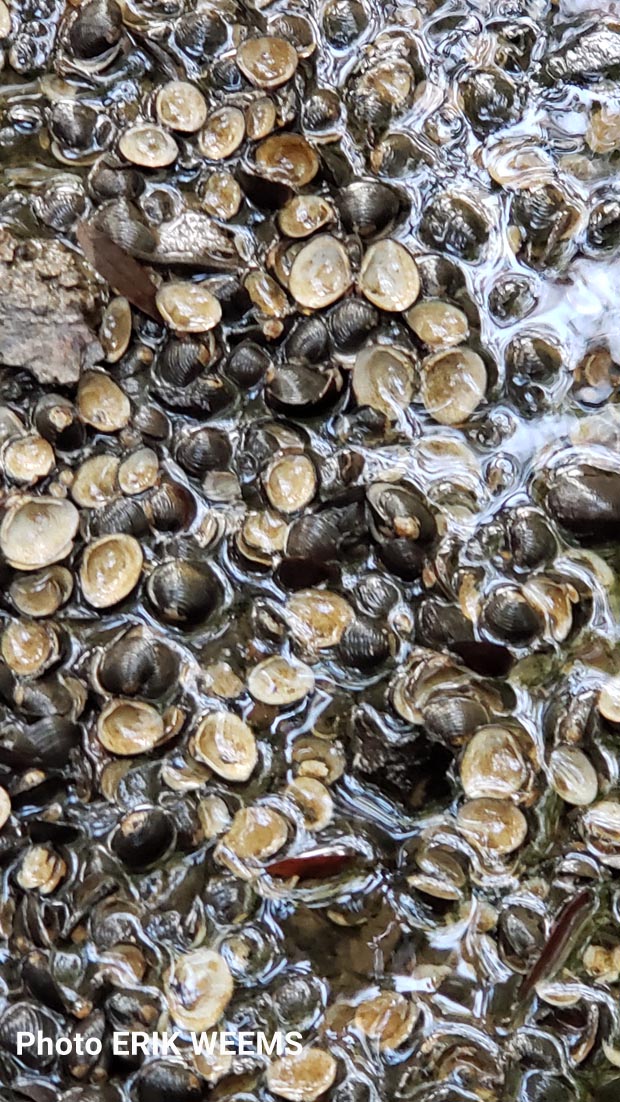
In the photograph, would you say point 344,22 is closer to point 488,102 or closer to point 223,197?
point 488,102

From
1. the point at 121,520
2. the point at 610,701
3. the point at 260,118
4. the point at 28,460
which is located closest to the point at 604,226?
the point at 260,118

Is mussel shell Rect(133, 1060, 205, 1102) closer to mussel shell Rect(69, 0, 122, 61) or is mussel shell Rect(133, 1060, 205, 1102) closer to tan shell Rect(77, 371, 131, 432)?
tan shell Rect(77, 371, 131, 432)

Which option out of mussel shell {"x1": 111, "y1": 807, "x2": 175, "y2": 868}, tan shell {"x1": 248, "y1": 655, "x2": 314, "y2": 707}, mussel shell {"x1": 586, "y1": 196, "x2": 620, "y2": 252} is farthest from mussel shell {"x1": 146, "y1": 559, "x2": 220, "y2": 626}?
mussel shell {"x1": 586, "y1": 196, "x2": 620, "y2": 252}

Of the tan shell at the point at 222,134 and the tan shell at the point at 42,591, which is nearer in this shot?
the tan shell at the point at 42,591

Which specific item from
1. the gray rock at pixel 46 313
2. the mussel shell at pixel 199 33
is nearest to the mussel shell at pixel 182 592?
the gray rock at pixel 46 313

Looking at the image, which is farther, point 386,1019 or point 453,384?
point 453,384

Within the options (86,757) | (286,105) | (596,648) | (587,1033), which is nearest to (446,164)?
(286,105)

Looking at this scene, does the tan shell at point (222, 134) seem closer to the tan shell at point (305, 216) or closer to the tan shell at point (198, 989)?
the tan shell at point (305, 216)
